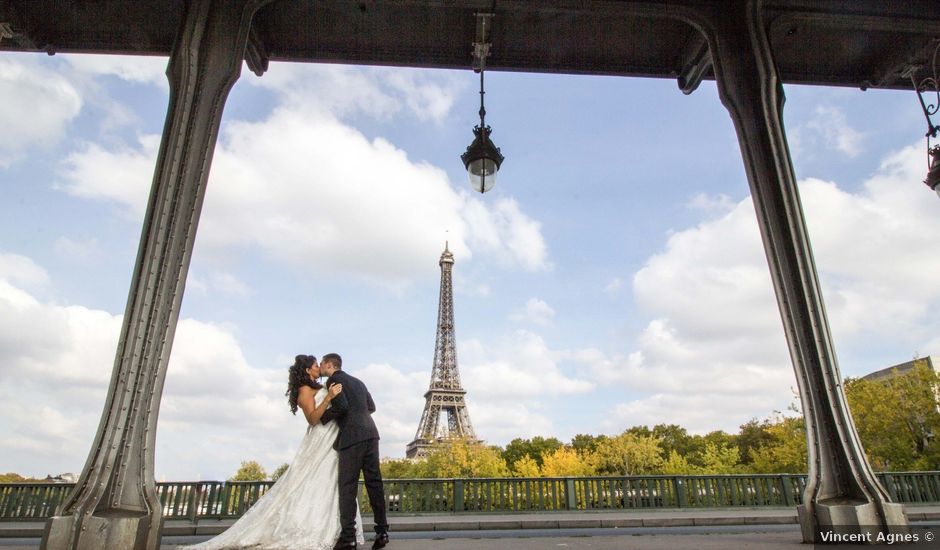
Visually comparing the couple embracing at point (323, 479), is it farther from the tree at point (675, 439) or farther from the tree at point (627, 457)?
the tree at point (675, 439)

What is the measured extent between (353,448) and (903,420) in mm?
30570

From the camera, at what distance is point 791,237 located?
492cm

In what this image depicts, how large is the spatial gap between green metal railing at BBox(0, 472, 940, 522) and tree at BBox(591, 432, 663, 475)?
102 feet

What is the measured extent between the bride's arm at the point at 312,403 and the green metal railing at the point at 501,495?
20.8 ft

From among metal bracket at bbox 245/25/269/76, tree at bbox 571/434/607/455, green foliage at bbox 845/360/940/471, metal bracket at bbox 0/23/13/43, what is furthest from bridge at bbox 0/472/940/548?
tree at bbox 571/434/607/455

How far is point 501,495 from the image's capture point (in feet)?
34.6

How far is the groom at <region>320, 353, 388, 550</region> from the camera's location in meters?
4.23

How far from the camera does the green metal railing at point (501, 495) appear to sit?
10.2 metres

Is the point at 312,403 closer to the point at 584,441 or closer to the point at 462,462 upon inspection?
the point at 462,462

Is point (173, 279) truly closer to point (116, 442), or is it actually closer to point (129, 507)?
point (116, 442)

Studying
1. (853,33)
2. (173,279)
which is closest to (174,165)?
(173,279)

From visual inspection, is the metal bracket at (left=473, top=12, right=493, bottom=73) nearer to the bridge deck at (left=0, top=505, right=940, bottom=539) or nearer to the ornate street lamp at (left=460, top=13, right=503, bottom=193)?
the ornate street lamp at (left=460, top=13, right=503, bottom=193)

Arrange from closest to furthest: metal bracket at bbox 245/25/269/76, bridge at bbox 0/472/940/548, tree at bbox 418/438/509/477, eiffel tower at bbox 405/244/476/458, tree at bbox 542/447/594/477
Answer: metal bracket at bbox 245/25/269/76, bridge at bbox 0/472/940/548, tree at bbox 542/447/594/477, tree at bbox 418/438/509/477, eiffel tower at bbox 405/244/476/458

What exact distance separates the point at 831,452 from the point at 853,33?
17.4ft
